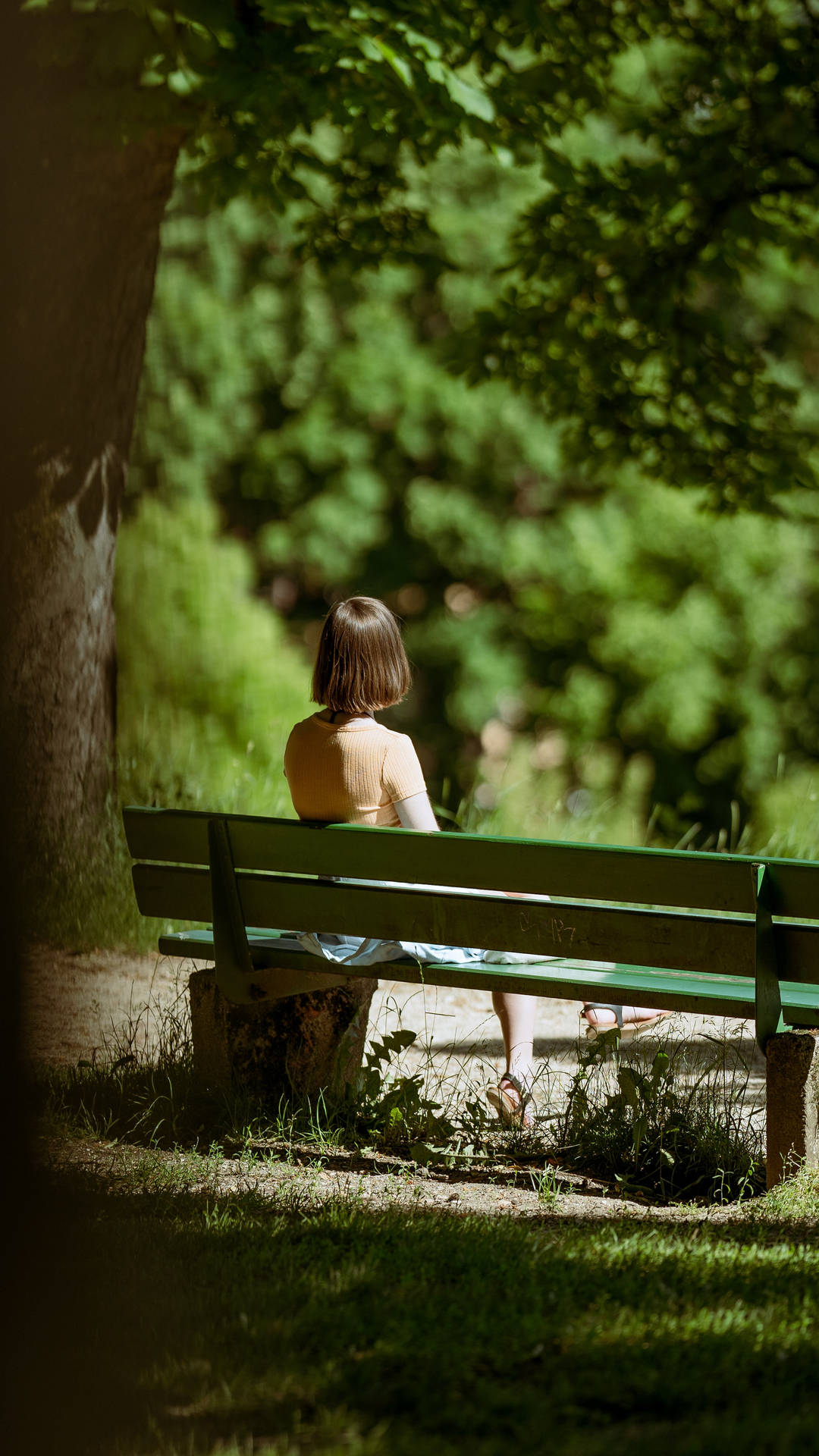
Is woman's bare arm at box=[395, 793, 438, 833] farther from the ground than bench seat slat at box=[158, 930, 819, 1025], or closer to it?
farther from the ground

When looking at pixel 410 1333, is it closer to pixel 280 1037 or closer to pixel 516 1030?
pixel 516 1030

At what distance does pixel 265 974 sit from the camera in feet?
13.2

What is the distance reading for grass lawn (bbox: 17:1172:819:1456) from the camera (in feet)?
7.41

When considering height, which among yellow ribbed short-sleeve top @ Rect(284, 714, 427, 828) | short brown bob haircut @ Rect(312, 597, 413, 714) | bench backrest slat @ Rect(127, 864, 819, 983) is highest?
short brown bob haircut @ Rect(312, 597, 413, 714)

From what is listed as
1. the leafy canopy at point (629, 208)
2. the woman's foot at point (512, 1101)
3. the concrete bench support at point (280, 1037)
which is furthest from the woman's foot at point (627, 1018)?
the leafy canopy at point (629, 208)

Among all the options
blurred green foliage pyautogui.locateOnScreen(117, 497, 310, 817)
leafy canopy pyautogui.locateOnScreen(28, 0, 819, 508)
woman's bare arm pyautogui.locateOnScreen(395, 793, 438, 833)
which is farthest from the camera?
blurred green foliage pyautogui.locateOnScreen(117, 497, 310, 817)

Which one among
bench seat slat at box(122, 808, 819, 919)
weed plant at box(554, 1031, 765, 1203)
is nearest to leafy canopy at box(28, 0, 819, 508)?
bench seat slat at box(122, 808, 819, 919)

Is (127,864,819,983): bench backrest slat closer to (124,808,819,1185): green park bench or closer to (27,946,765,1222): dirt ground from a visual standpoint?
(124,808,819,1185): green park bench

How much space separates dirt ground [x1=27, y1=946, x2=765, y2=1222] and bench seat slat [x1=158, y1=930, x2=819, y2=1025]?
0.51 feet

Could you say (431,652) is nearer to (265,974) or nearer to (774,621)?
(774,621)

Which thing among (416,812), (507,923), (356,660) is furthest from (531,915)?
(356,660)

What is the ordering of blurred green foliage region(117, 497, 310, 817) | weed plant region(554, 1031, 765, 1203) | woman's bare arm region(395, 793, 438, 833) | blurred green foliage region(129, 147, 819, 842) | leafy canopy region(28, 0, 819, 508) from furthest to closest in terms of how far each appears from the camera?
1. blurred green foliage region(129, 147, 819, 842)
2. blurred green foliage region(117, 497, 310, 817)
3. leafy canopy region(28, 0, 819, 508)
4. woman's bare arm region(395, 793, 438, 833)
5. weed plant region(554, 1031, 765, 1203)

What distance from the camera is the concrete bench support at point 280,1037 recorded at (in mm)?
4184

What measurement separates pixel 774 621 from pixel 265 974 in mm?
15303
